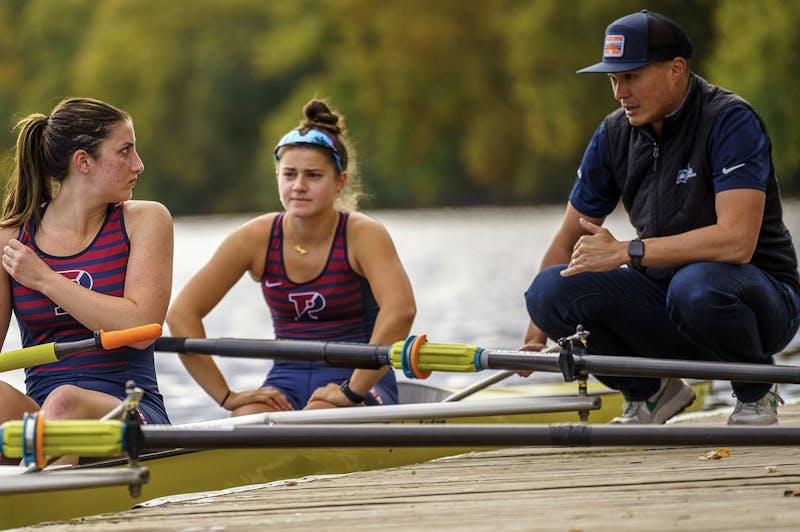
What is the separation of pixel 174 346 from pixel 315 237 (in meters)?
0.81

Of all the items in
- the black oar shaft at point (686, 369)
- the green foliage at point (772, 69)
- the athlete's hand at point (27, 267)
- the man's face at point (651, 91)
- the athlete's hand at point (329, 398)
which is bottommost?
the athlete's hand at point (329, 398)

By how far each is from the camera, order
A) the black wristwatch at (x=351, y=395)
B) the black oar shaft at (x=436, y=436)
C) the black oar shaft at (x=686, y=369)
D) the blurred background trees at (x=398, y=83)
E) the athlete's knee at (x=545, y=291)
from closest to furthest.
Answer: the black oar shaft at (x=436, y=436), the black oar shaft at (x=686, y=369), the athlete's knee at (x=545, y=291), the black wristwatch at (x=351, y=395), the blurred background trees at (x=398, y=83)

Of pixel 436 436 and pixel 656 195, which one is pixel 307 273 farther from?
pixel 436 436

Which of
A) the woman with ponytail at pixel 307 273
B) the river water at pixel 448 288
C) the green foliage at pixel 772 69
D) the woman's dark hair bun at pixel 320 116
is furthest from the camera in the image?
the green foliage at pixel 772 69

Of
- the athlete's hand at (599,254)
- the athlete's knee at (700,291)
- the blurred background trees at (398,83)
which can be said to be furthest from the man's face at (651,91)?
the blurred background trees at (398,83)

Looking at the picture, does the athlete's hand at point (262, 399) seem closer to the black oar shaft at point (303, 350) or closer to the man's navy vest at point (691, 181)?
the black oar shaft at point (303, 350)

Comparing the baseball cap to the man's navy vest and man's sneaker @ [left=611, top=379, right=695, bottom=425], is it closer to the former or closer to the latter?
the man's navy vest

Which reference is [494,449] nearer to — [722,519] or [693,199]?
[693,199]

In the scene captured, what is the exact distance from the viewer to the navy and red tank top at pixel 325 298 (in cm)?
557

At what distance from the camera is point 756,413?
4.81 metres

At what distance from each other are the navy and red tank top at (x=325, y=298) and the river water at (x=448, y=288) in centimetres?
275

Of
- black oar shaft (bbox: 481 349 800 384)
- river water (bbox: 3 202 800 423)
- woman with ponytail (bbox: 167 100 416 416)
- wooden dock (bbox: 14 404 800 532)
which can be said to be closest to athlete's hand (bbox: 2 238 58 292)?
wooden dock (bbox: 14 404 800 532)

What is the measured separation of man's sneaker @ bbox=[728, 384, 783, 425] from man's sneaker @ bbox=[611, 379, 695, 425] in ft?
1.25

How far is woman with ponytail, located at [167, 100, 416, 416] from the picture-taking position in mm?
5516
